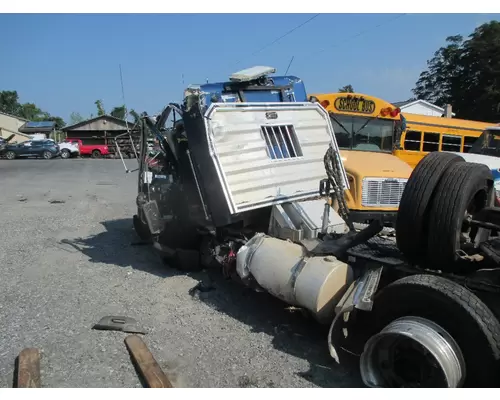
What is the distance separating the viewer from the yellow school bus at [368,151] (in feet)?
22.8

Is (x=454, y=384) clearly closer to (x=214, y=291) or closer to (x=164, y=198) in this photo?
(x=214, y=291)

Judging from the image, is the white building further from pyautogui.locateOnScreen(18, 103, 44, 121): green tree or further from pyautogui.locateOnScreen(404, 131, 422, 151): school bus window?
pyautogui.locateOnScreen(18, 103, 44, 121): green tree

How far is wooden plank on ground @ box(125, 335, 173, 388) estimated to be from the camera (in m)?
3.56

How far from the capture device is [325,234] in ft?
16.6

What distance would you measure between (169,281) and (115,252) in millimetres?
1917

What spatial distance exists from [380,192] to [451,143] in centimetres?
871

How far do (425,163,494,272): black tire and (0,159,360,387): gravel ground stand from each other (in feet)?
3.80

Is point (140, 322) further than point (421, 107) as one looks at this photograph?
No

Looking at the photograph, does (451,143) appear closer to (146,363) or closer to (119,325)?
(119,325)

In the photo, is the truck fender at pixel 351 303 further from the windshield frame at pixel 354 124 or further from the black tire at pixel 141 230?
the black tire at pixel 141 230

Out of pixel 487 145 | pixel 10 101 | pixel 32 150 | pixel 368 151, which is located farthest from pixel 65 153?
pixel 10 101

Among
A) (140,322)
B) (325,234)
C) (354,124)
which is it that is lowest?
(140,322)

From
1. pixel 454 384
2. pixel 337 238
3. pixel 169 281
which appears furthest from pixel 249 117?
pixel 454 384

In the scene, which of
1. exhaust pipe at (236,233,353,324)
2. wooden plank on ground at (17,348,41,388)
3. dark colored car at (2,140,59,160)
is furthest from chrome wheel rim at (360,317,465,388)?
dark colored car at (2,140,59,160)
